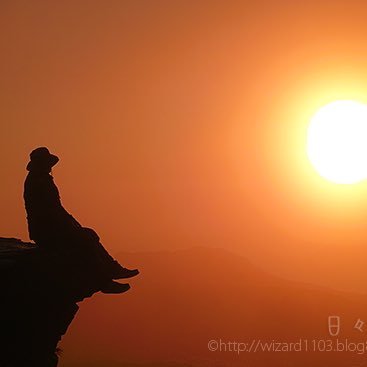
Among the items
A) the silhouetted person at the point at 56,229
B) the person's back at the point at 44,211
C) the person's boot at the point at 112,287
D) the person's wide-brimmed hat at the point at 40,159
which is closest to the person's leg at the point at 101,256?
the silhouetted person at the point at 56,229

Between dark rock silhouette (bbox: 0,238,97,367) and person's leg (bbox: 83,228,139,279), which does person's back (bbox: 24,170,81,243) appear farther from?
dark rock silhouette (bbox: 0,238,97,367)

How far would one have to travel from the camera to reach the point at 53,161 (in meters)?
20.8

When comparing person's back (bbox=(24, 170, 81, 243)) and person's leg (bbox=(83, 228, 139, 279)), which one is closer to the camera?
person's leg (bbox=(83, 228, 139, 279))

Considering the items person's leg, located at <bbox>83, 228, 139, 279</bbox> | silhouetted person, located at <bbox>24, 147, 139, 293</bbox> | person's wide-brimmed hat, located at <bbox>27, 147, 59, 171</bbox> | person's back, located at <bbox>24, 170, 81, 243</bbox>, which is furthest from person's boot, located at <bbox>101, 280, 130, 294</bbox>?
person's wide-brimmed hat, located at <bbox>27, 147, 59, 171</bbox>

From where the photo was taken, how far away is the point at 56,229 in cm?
2027

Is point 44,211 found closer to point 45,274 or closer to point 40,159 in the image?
point 40,159

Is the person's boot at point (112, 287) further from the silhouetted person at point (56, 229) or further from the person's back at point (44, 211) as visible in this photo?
the person's back at point (44, 211)

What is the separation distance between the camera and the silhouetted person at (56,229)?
65.9 ft

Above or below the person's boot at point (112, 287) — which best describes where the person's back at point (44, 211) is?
above

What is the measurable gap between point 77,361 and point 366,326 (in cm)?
9334

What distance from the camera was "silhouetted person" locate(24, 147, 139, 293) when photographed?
20094 mm

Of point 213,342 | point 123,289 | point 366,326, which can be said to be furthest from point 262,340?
point 123,289

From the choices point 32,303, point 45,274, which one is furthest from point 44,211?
point 32,303

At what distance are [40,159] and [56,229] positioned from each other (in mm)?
2457
